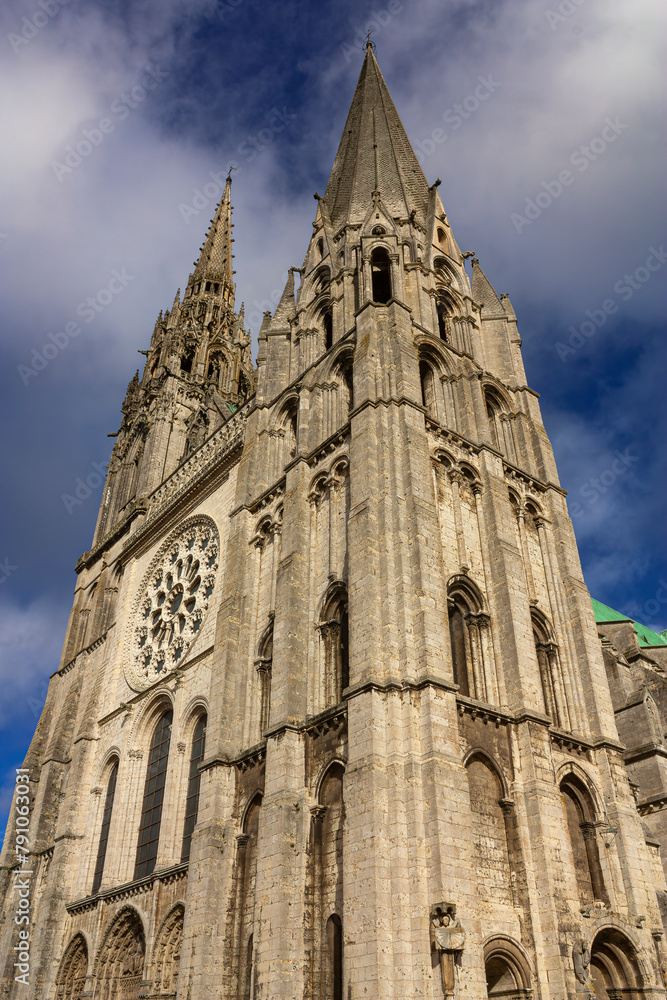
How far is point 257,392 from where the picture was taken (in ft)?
81.1

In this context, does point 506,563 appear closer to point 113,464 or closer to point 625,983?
point 625,983

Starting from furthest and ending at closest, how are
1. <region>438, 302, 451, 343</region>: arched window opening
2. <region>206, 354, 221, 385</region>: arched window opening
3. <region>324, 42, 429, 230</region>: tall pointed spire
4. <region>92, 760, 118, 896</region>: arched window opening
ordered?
<region>206, 354, 221, 385</region>: arched window opening → <region>324, 42, 429, 230</region>: tall pointed spire → <region>438, 302, 451, 343</region>: arched window opening → <region>92, 760, 118, 896</region>: arched window opening

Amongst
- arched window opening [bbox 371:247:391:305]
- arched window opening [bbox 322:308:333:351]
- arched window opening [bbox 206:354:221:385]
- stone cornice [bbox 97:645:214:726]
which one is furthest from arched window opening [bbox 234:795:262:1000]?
arched window opening [bbox 206:354:221:385]

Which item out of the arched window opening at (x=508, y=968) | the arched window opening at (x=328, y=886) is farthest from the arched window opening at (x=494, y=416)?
the arched window opening at (x=508, y=968)

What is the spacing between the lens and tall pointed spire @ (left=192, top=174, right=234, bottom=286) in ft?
159

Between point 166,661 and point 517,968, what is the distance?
13.7 m

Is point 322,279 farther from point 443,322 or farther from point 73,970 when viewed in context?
point 73,970

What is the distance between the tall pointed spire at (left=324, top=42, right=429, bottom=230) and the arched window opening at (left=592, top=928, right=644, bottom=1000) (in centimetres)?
2154

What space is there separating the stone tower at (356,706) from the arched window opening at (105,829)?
21cm

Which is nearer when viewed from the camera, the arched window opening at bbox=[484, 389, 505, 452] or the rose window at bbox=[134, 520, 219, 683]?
the arched window opening at bbox=[484, 389, 505, 452]

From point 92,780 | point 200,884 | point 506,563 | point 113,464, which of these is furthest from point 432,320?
point 113,464

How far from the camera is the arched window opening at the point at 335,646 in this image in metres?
16.8

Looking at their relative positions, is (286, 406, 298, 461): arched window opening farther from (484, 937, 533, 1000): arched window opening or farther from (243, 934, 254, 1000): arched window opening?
(484, 937, 533, 1000): arched window opening

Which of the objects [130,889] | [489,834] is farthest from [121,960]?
[489,834]
